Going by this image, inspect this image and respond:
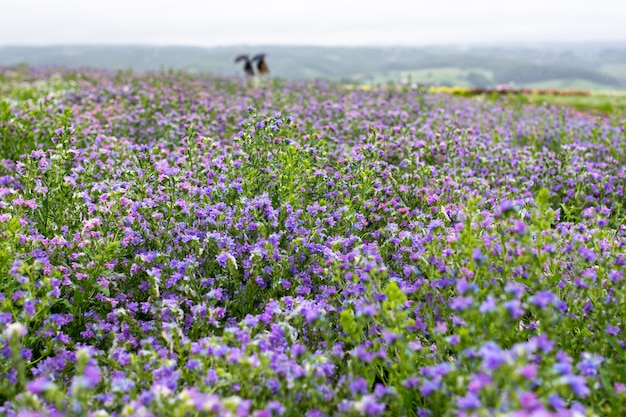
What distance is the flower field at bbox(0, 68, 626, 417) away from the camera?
253 centimetres

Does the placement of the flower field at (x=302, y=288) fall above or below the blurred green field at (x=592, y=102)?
below

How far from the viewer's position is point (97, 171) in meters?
5.71

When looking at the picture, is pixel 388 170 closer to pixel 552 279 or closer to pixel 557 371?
pixel 552 279

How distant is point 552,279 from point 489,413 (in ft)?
5.54

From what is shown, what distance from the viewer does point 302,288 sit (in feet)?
12.4

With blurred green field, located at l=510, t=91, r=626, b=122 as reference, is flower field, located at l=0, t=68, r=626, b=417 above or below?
below

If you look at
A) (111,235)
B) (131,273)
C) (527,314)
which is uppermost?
(111,235)

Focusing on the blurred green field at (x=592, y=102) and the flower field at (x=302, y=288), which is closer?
the flower field at (x=302, y=288)

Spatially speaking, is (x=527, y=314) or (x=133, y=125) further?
(x=133, y=125)

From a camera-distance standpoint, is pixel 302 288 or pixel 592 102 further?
pixel 592 102

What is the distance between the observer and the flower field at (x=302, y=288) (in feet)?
8.30

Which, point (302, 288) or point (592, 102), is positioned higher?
point (592, 102)

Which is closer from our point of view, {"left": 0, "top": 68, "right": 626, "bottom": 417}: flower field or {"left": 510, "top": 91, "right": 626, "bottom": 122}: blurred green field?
{"left": 0, "top": 68, "right": 626, "bottom": 417}: flower field

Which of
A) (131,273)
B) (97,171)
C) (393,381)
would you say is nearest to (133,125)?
(97,171)
